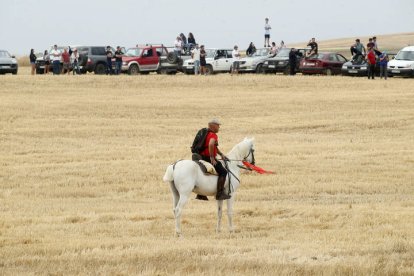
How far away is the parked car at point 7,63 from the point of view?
6003 centimetres

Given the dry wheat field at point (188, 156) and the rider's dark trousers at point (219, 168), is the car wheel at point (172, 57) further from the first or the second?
the rider's dark trousers at point (219, 168)

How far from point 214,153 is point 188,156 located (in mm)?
12955

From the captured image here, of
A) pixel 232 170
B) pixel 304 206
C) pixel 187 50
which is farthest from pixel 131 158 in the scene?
pixel 187 50

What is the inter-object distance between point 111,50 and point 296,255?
43448 millimetres

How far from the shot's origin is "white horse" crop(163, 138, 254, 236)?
17562 mm

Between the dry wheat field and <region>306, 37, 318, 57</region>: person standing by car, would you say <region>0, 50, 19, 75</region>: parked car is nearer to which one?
the dry wheat field

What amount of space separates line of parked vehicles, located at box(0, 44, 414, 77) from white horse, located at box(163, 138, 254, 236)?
128ft

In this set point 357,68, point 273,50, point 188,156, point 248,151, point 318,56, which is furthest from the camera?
point 273,50

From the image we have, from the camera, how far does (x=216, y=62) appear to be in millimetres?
61062

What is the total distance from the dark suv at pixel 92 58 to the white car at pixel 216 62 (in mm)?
4155

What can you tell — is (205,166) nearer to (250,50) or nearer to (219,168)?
(219,168)

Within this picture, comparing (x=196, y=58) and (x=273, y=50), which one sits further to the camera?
(x=273, y=50)

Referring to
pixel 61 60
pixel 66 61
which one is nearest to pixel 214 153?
pixel 66 61

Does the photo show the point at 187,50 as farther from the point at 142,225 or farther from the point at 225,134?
the point at 142,225
